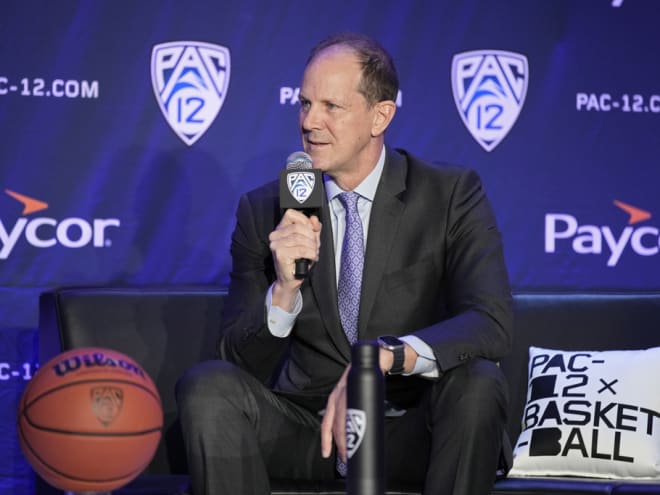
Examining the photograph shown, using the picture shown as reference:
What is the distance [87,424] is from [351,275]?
984 millimetres

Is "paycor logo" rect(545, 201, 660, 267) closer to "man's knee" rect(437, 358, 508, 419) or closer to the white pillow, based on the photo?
the white pillow

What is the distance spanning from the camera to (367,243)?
2.93 meters

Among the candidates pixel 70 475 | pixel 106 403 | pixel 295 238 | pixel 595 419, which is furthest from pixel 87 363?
pixel 595 419

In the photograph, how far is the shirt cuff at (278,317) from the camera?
2.71 metres

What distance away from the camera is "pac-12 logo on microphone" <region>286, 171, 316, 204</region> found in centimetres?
238

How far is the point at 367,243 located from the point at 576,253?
1185 mm

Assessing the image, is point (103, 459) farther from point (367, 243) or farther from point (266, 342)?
point (367, 243)

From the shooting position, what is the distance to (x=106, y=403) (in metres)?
2.22

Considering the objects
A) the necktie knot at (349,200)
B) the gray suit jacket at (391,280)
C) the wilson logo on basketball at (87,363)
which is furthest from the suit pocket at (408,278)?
the wilson logo on basketball at (87,363)

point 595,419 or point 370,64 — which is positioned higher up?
point 370,64

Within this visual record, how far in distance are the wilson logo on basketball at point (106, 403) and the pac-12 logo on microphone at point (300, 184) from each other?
60cm

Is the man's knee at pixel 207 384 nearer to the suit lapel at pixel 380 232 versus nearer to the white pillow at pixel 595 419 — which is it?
the suit lapel at pixel 380 232

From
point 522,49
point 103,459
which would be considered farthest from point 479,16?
point 103,459

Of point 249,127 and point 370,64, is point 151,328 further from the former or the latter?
Answer: point 370,64
